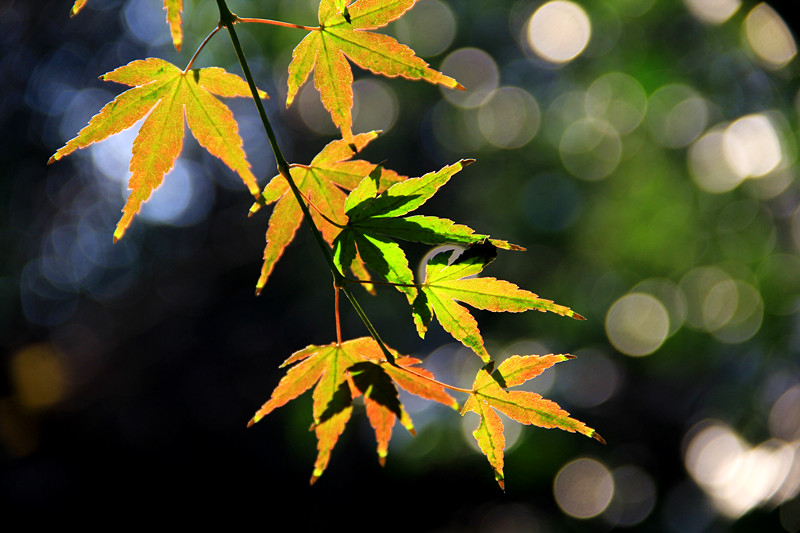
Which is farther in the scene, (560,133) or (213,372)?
(560,133)

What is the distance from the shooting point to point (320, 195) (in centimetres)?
79

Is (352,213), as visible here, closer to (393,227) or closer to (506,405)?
(393,227)

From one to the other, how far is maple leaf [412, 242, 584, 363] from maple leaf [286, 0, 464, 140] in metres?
0.21

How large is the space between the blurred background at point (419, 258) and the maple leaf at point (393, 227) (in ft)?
14.5

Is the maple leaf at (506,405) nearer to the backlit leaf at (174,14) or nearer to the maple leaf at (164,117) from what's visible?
the maple leaf at (164,117)

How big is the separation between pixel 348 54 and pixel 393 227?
0.23 meters

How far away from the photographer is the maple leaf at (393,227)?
638 millimetres

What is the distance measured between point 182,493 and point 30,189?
14.5ft

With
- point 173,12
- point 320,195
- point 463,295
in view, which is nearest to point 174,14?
point 173,12

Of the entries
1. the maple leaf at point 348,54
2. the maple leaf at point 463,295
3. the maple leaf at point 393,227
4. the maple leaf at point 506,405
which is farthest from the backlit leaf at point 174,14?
the maple leaf at point 506,405

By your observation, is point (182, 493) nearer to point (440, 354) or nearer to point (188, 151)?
point (440, 354)

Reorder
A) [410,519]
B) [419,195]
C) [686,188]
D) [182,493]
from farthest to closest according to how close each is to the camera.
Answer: [686,188]
[182,493]
[410,519]
[419,195]

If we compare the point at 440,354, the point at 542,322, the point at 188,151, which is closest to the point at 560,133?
the point at 542,322

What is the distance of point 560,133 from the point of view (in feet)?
24.0
